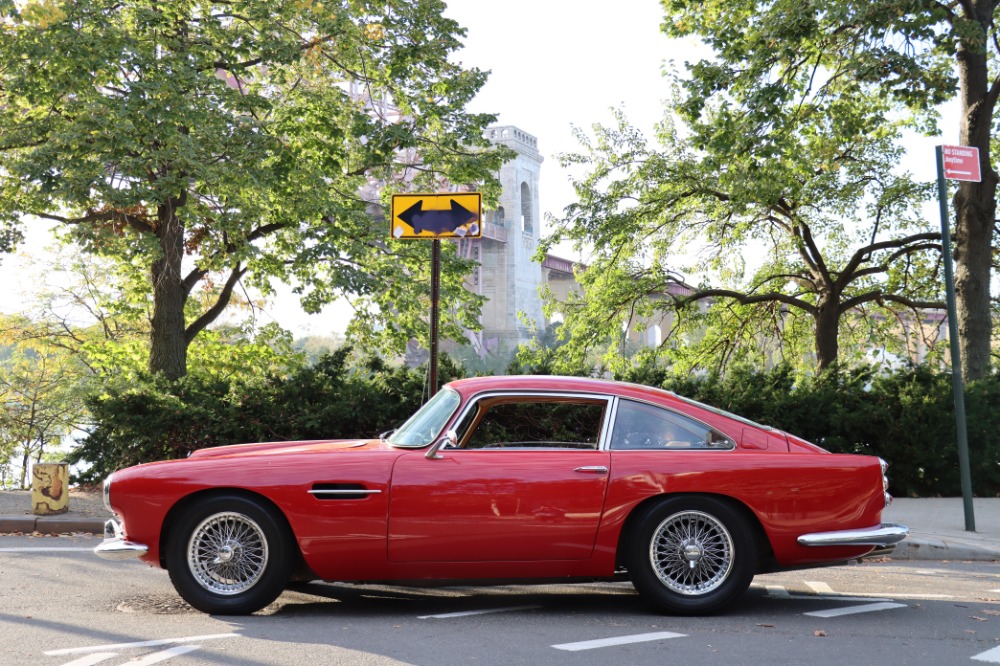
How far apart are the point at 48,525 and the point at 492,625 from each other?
19.8ft

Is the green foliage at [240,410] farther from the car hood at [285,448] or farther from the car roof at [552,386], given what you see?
the car roof at [552,386]

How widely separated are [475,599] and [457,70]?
47.7 ft

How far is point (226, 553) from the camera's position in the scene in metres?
5.63

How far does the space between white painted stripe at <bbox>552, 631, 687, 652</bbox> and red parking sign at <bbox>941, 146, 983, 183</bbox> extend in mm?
6206

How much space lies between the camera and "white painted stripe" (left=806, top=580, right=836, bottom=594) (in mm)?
6733

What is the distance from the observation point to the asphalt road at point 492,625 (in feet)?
15.5

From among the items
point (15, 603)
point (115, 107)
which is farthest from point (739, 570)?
point (115, 107)

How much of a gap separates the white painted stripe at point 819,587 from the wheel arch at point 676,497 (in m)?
1.11

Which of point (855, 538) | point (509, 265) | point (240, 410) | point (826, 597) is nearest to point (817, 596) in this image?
point (826, 597)

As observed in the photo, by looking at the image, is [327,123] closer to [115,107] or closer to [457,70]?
[457,70]

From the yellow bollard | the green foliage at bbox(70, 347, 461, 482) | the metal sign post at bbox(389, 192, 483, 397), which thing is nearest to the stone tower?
the green foliage at bbox(70, 347, 461, 482)

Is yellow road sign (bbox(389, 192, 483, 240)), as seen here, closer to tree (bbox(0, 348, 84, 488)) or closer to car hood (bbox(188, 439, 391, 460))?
car hood (bbox(188, 439, 391, 460))

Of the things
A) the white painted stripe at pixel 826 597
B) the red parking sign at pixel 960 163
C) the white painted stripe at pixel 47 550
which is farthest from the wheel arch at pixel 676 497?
the red parking sign at pixel 960 163

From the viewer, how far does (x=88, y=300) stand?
29.9 m
